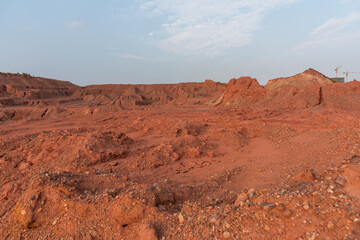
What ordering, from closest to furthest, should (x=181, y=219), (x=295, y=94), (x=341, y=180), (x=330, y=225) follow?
(x=330, y=225) < (x=181, y=219) < (x=341, y=180) < (x=295, y=94)

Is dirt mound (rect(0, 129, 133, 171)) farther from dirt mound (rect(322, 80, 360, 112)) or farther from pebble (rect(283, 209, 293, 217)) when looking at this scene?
dirt mound (rect(322, 80, 360, 112))

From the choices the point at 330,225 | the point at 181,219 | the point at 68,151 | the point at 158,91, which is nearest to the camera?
the point at 330,225

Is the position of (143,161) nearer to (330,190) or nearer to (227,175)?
(227,175)

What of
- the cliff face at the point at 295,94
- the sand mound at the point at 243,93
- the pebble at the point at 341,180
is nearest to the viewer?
the pebble at the point at 341,180

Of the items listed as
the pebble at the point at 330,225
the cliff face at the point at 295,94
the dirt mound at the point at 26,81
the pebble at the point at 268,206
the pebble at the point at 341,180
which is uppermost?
the dirt mound at the point at 26,81

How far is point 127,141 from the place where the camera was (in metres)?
6.97

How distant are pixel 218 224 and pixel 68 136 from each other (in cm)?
560

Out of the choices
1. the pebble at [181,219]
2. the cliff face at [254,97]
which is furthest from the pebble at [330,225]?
the cliff face at [254,97]

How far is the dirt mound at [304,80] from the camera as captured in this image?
53.8ft

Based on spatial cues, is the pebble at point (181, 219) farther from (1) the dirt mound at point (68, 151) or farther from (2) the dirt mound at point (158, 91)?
(2) the dirt mound at point (158, 91)

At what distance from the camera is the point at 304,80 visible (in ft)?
54.3

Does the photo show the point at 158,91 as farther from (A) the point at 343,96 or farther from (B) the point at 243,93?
(A) the point at 343,96

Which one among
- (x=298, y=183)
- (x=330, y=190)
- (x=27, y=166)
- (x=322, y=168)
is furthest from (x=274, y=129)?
(x=27, y=166)

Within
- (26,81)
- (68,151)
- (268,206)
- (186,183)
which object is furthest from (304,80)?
(26,81)
